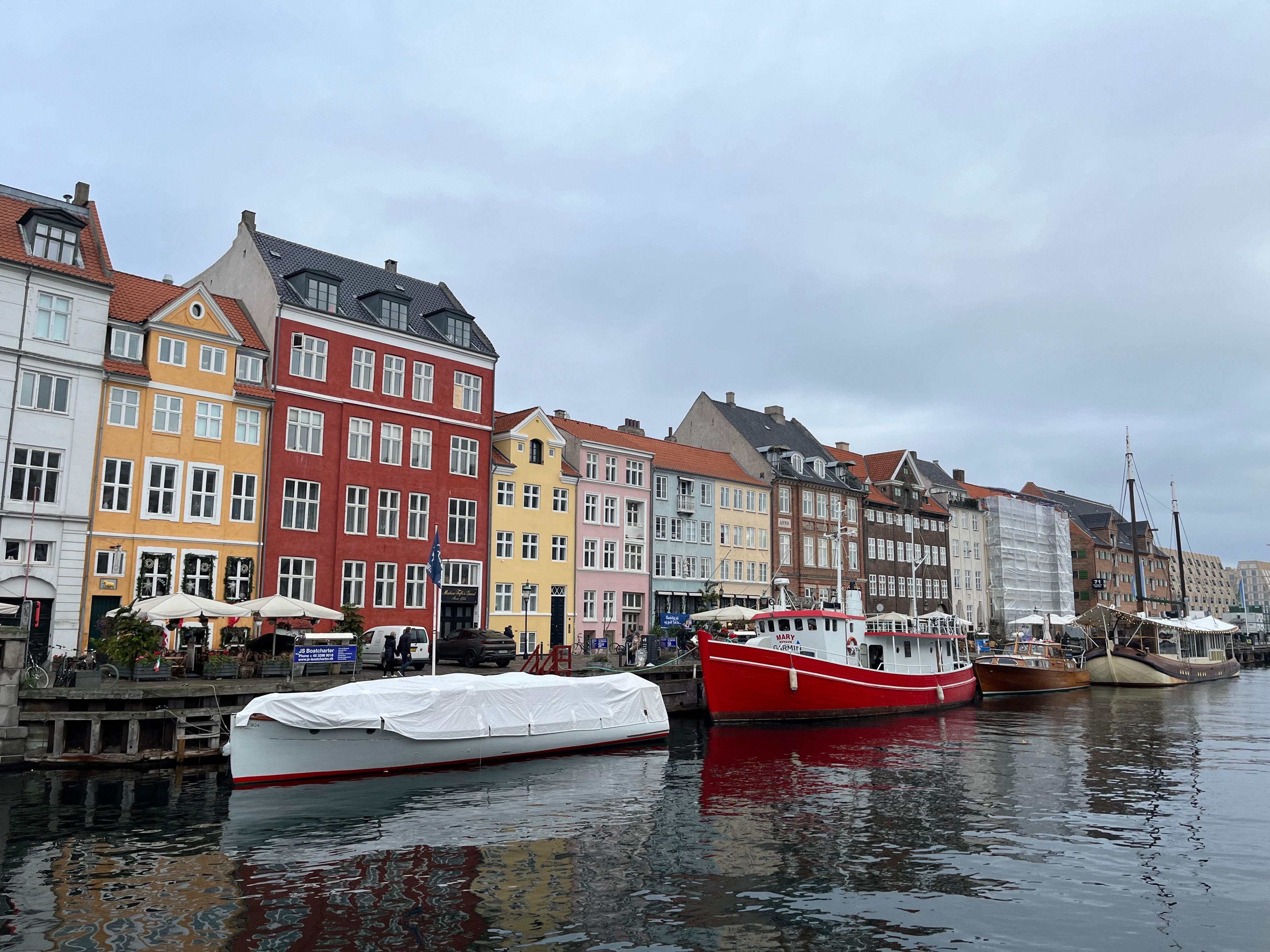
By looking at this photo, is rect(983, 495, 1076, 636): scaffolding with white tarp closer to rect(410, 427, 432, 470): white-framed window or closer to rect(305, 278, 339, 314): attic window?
rect(410, 427, 432, 470): white-framed window

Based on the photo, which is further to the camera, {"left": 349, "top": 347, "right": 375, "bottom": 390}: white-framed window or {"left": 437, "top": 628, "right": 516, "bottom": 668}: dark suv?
{"left": 349, "top": 347, "right": 375, "bottom": 390}: white-framed window

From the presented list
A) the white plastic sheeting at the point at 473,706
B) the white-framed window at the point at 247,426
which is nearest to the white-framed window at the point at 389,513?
the white-framed window at the point at 247,426

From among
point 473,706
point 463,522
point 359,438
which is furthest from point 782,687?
point 359,438

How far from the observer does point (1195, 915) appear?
14.8 meters

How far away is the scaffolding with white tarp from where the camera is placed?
101562 millimetres

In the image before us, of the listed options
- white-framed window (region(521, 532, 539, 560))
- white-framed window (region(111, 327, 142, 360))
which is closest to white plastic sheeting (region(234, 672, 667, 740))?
white-framed window (region(111, 327, 142, 360))

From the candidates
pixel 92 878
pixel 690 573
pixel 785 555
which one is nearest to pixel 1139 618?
pixel 785 555

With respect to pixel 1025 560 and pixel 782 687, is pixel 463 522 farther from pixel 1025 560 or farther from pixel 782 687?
pixel 1025 560

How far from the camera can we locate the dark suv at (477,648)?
4172 centimetres

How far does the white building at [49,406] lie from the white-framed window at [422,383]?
15155mm

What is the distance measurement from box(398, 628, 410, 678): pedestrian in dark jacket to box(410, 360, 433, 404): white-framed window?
15.8 m

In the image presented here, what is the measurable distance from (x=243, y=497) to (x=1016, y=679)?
47.1 metres

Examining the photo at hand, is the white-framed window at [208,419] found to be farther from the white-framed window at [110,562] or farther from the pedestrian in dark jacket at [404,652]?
the pedestrian in dark jacket at [404,652]

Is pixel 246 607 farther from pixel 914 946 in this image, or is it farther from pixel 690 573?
pixel 690 573
